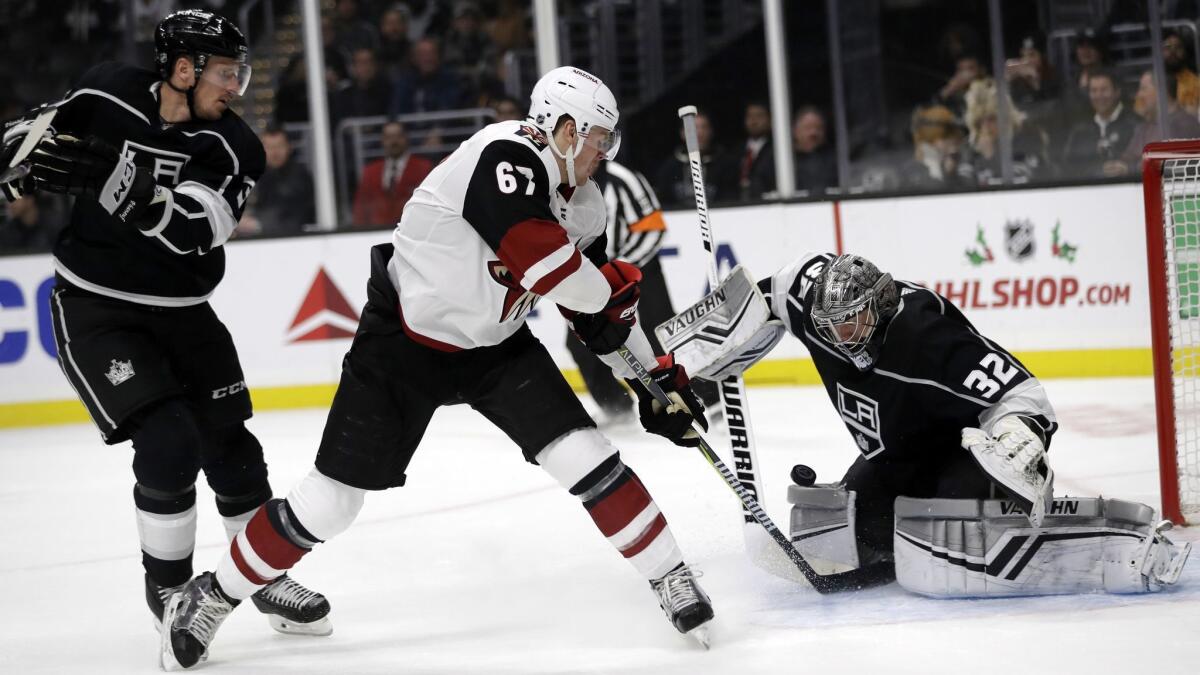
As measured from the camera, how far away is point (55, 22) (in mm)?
7723

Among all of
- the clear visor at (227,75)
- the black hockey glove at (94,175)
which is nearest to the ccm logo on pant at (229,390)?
the black hockey glove at (94,175)

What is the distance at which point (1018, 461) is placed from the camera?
8.66ft

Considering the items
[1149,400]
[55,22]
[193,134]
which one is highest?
[55,22]

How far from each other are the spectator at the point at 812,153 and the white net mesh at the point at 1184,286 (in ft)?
9.58

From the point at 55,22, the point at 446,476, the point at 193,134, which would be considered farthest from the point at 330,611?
the point at 55,22

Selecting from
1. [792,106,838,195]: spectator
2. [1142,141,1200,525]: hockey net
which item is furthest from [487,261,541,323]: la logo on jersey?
[792,106,838,195]: spectator

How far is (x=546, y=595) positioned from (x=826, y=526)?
64 cm

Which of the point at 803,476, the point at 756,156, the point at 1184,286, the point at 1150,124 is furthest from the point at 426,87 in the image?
the point at 803,476

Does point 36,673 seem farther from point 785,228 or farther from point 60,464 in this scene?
point 785,228

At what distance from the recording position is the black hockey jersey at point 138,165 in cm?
287

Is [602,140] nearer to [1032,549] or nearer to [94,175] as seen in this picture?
[94,175]

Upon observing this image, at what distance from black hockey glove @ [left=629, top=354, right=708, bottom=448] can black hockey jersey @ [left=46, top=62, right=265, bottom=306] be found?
882mm

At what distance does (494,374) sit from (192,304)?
0.67 metres

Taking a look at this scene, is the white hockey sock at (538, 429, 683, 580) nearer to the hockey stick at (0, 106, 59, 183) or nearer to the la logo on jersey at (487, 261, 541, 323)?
the la logo on jersey at (487, 261, 541, 323)
